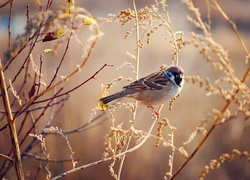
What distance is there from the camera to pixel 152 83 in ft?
10.7

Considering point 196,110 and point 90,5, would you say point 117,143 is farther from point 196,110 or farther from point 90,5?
point 90,5

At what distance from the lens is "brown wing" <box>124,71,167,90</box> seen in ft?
10.4

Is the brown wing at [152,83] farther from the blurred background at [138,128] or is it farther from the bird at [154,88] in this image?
the blurred background at [138,128]

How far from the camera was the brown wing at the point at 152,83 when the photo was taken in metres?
3.16

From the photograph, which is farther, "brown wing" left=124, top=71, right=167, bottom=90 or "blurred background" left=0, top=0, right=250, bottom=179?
"blurred background" left=0, top=0, right=250, bottom=179

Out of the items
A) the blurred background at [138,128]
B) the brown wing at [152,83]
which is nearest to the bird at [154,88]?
the brown wing at [152,83]

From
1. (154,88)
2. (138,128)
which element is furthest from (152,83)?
(138,128)

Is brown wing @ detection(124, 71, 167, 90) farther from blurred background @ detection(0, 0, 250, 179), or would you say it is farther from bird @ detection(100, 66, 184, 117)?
blurred background @ detection(0, 0, 250, 179)

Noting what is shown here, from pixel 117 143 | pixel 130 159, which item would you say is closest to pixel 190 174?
A: pixel 130 159

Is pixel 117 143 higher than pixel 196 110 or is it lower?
higher

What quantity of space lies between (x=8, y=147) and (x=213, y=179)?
9.80 feet

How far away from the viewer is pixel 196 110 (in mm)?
7594

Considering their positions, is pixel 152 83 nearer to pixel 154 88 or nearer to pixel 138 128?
pixel 154 88

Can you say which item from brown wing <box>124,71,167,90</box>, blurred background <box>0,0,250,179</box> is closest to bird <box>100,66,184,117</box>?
brown wing <box>124,71,167,90</box>
